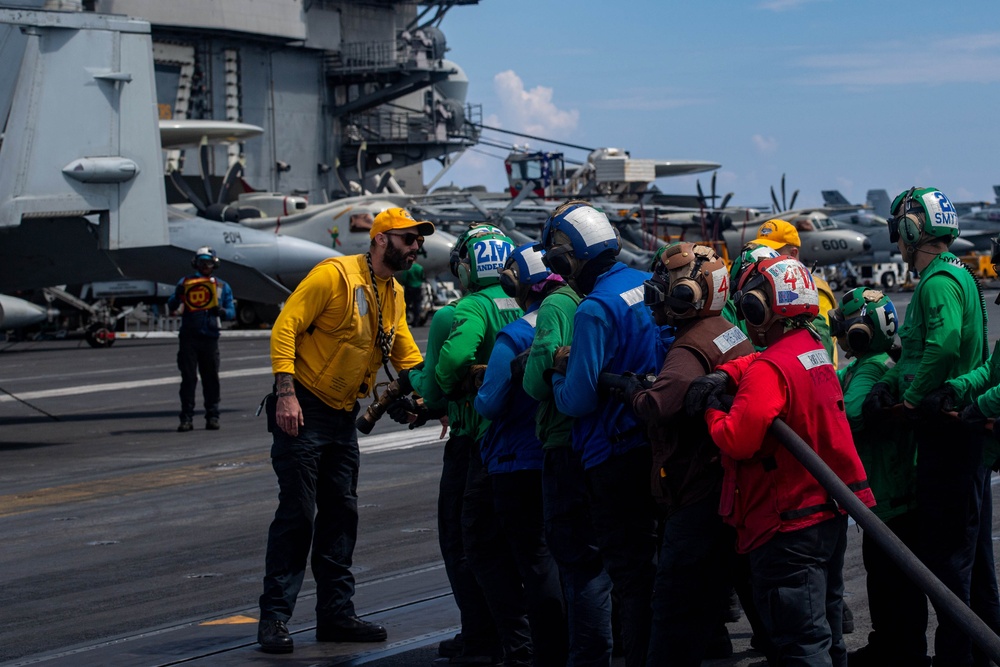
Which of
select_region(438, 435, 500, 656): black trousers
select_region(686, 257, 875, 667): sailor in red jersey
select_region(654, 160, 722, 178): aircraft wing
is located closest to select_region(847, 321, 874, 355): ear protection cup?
select_region(686, 257, 875, 667): sailor in red jersey

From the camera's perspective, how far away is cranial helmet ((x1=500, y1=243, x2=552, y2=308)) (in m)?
5.79

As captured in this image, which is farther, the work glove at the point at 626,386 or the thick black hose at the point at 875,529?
the work glove at the point at 626,386

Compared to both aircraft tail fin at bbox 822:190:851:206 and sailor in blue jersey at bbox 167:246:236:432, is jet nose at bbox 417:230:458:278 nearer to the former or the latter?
sailor in blue jersey at bbox 167:246:236:432

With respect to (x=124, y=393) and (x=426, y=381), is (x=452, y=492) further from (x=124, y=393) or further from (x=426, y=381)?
(x=124, y=393)

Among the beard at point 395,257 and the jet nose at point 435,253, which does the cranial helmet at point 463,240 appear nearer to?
the beard at point 395,257

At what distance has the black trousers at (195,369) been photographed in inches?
629

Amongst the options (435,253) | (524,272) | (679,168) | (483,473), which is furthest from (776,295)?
(679,168)

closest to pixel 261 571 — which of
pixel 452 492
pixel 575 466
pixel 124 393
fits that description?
pixel 452 492

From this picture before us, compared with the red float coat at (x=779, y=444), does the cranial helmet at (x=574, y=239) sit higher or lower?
higher

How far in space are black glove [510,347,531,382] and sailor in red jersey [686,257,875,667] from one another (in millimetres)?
1053

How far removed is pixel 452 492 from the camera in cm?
630

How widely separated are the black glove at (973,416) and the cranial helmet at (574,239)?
1.71 meters

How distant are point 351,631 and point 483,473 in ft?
4.38

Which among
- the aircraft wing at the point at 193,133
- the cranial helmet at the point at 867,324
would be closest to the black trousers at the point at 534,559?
the cranial helmet at the point at 867,324
